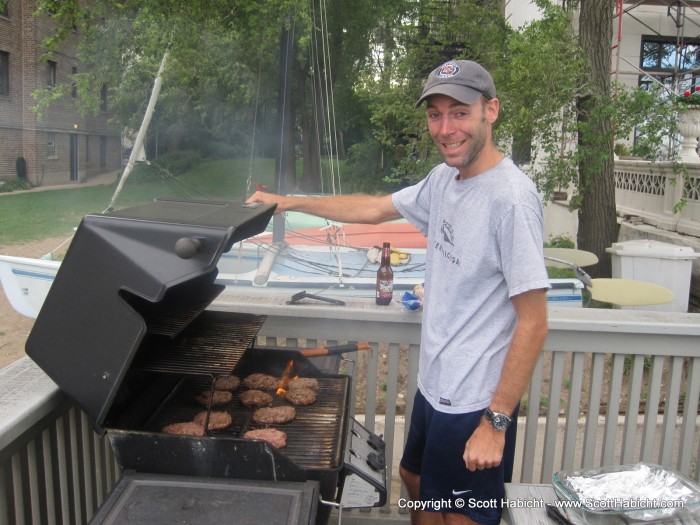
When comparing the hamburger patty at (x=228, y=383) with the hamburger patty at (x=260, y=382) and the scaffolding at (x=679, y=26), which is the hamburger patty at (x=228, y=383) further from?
the scaffolding at (x=679, y=26)

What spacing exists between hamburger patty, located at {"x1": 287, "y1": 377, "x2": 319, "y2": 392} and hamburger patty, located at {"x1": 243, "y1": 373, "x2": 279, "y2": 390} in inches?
2.5

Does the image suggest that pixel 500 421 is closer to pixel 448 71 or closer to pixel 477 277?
pixel 477 277

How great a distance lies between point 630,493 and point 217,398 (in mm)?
1350

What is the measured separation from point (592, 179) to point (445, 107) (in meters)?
6.45

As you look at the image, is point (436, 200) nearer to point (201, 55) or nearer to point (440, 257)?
point (440, 257)

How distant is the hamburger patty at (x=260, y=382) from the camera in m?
2.22

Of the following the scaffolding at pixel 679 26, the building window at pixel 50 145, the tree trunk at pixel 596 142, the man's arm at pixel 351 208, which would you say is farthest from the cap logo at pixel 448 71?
the building window at pixel 50 145

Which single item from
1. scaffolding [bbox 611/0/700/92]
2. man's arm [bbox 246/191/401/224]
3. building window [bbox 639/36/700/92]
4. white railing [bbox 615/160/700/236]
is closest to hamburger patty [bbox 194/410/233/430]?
man's arm [bbox 246/191/401/224]

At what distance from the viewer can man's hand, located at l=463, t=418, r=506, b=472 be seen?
71.9 inches

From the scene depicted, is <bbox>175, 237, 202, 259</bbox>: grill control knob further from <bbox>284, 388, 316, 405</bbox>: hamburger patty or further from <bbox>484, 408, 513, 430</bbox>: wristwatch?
<bbox>484, 408, 513, 430</bbox>: wristwatch

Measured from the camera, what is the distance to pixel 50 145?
28.1 meters

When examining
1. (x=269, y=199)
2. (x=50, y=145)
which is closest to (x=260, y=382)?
(x=269, y=199)

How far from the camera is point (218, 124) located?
28.9 m

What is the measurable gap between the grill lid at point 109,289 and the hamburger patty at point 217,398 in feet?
1.43
